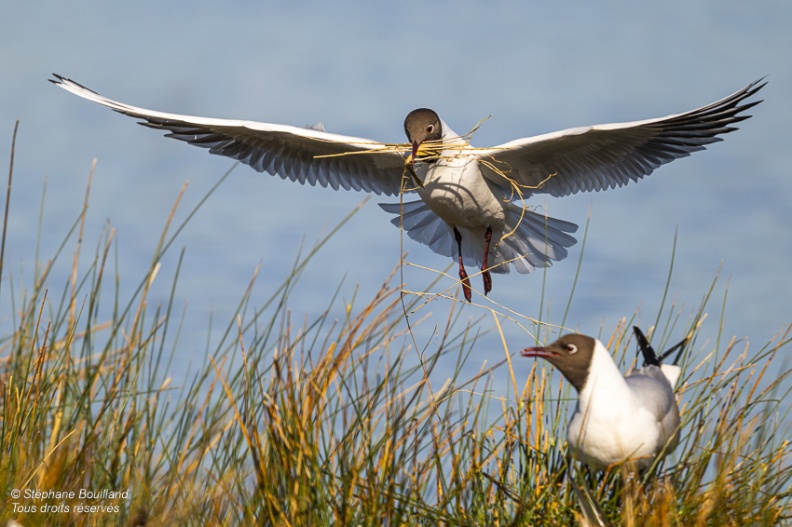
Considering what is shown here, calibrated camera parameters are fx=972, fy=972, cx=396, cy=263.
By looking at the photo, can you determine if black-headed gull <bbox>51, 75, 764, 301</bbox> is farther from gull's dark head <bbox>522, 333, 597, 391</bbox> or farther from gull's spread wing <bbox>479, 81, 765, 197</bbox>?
gull's dark head <bbox>522, 333, 597, 391</bbox>

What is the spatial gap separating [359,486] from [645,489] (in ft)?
3.63

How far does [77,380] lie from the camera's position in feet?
13.6

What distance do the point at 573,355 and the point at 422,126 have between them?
8.21 ft

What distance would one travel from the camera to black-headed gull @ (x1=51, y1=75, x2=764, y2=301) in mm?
5613

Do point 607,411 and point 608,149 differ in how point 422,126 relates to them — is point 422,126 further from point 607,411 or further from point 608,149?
point 607,411

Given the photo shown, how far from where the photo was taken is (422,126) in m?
5.72

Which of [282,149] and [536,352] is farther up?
[282,149]

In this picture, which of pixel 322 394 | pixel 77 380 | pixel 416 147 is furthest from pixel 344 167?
pixel 322 394

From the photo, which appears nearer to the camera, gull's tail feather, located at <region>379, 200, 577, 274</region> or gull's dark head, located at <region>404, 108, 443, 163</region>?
gull's dark head, located at <region>404, 108, 443, 163</region>

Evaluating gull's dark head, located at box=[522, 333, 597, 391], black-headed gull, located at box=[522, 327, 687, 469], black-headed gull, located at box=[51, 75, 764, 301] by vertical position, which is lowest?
black-headed gull, located at box=[522, 327, 687, 469]

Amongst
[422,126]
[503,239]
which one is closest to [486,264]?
[503,239]

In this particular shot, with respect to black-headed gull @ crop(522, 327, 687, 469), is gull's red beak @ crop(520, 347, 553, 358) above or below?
above

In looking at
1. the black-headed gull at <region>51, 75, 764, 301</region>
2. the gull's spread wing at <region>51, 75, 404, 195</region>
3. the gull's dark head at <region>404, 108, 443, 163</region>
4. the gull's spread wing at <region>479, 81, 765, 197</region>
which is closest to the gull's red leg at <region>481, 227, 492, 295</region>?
the black-headed gull at <region>51, 75, 764, 301</region>

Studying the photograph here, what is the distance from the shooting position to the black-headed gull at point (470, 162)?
5.61 m
